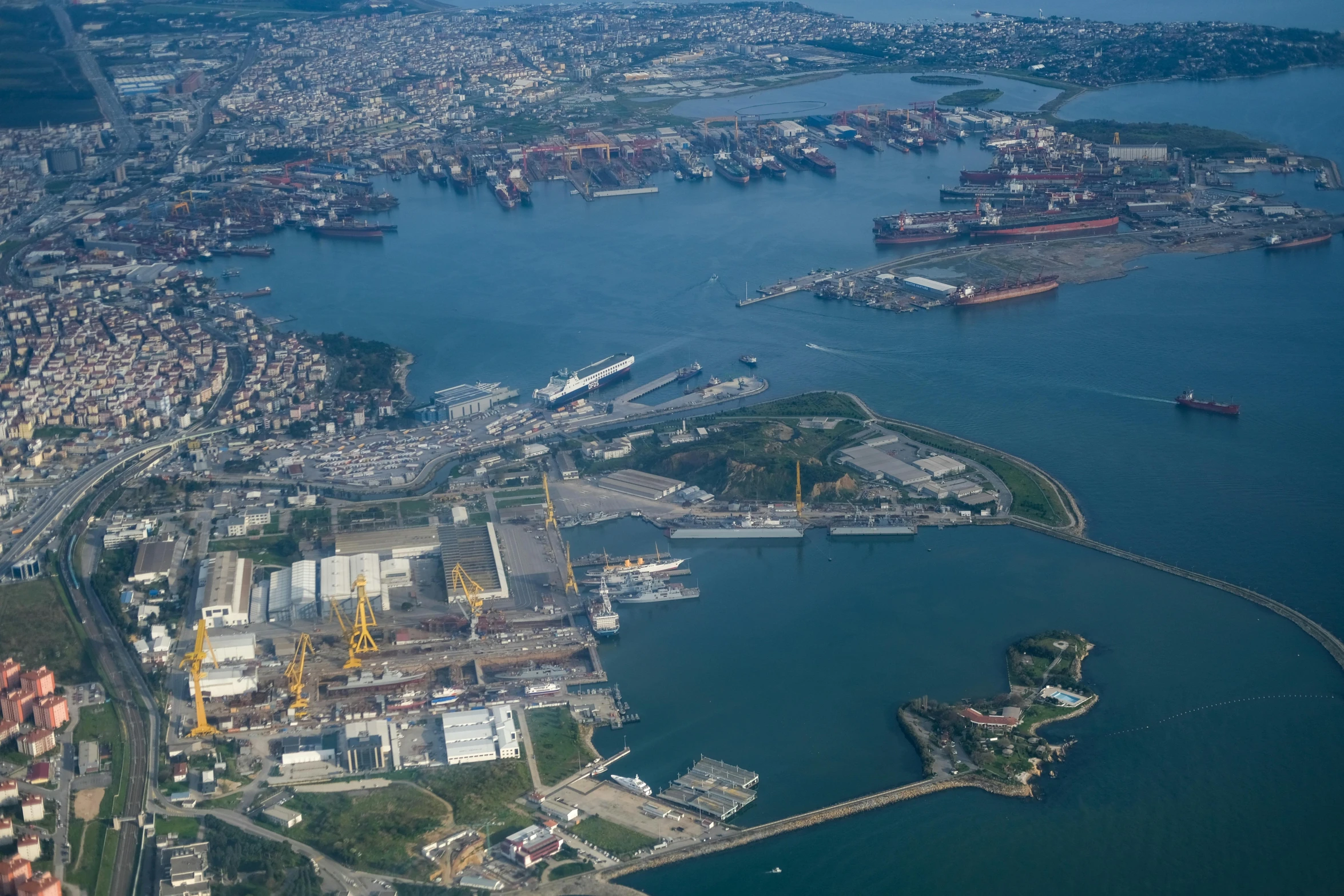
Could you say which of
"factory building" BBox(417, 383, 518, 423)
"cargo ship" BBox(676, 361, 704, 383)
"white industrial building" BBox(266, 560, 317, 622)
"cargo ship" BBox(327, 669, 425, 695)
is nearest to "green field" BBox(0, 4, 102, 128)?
"factory building" BBox(417, 383, 518, 423)

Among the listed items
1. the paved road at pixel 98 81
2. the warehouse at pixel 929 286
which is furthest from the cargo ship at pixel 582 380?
the paved road at pixel 98 81

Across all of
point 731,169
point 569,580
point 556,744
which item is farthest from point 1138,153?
point 556,744

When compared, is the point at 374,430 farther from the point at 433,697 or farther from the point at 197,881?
the point at 197,881

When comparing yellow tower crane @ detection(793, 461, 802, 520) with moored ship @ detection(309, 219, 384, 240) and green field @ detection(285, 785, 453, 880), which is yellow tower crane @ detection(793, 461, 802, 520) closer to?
green field @ detection(285, 785, 453, 880)

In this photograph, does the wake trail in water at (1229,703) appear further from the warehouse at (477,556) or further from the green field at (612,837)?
the warehouse at (477,556)

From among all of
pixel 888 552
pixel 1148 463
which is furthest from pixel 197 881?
pixel 1148 463

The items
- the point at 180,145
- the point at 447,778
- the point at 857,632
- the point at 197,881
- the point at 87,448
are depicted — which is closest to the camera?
the point at 197,881

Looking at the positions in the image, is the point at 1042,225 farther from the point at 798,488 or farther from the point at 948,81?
the point at 948,81
